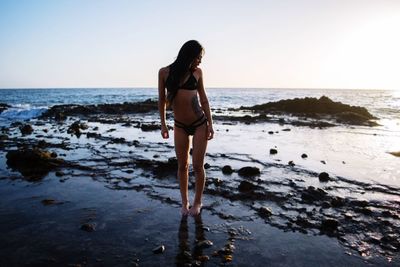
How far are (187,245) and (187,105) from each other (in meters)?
1.84

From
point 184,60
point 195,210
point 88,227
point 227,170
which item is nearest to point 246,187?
point 227,170

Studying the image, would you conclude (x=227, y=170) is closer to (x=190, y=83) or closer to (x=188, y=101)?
(x=188, y=101)

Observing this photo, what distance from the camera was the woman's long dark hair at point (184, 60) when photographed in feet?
13.8

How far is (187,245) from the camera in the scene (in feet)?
12.3

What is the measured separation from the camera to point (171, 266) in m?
3.28

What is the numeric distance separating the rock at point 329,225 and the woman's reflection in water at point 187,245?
5.33ft

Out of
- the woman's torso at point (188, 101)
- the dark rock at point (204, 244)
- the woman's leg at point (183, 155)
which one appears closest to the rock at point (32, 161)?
the woman's leg at point (183, 155)

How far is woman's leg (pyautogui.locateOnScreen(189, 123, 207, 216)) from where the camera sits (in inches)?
182

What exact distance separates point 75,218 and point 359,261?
357 cm

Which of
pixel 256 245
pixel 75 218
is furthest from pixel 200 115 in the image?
pixel 75 218

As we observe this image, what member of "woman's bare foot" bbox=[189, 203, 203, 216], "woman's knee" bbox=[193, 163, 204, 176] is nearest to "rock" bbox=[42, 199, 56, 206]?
"woman's bare foot" bbox=[189, 203, 203, 216]

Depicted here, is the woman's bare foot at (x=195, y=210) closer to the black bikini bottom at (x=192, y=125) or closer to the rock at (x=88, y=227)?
the black bikini bottom at (x=192, y=125)

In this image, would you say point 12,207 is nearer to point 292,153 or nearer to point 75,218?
point 75,218

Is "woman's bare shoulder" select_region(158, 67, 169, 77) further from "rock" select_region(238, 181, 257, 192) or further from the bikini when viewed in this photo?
"rock" select_region(238, 181, 257, 192)
